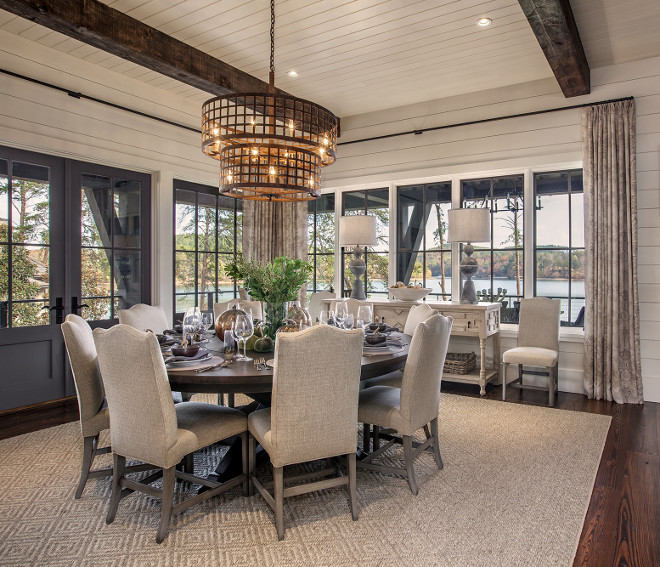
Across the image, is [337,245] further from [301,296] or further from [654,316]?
[654,316]

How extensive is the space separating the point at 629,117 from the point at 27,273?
530 centimetres

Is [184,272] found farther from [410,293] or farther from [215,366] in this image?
[215,366]

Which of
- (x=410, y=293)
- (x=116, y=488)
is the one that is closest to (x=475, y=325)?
(x=410, y=293)

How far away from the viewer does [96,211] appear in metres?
4.57

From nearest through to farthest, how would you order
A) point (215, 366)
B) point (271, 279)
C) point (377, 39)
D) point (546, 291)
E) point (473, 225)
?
point (215, 366), point (271, 279), point (377, 39), point (473, 225), point (546, 291)

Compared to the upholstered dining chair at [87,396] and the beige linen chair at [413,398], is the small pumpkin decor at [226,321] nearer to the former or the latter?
the upholstered dining chair at [87,396]

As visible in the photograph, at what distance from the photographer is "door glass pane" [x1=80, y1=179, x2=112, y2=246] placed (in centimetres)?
446

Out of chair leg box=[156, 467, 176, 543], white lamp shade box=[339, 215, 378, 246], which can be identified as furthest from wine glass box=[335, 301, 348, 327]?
Answer: white lamp shade box=[339, 215, 378, 246]

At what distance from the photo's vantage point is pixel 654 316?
429 centimetres

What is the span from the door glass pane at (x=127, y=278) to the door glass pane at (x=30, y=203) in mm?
723

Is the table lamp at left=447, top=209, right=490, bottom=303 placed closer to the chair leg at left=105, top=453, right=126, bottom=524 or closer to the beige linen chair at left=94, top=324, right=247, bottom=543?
the beige linen chair at left=94, top=324, right=247, bottom=543

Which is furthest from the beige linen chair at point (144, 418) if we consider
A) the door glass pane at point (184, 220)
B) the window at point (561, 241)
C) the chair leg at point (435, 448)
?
the window at point (561, 241)

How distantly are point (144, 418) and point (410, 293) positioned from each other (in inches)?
133

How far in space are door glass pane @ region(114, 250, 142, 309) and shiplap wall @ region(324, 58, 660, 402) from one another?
2496mm
